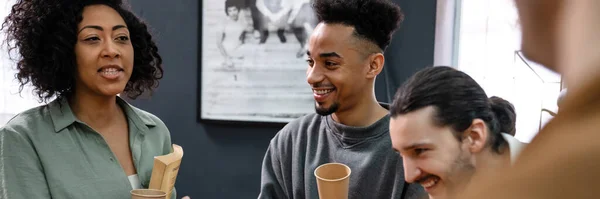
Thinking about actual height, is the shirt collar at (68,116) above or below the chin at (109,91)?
below

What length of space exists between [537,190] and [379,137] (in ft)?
4.76

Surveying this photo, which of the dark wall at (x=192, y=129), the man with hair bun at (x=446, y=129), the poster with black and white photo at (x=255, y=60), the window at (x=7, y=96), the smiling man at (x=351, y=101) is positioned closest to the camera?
the man with hair bun at (x=446, y=129)

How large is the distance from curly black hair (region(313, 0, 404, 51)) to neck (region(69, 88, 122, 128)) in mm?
804

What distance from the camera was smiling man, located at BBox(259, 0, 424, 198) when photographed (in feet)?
5.72

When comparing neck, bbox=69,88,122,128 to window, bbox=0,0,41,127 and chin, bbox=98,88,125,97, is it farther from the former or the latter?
window, bbox=0,0,41,127

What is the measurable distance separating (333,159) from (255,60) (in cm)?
112

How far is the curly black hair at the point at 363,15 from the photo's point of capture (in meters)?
1.81

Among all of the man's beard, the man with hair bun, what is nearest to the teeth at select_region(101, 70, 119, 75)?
the man's beard

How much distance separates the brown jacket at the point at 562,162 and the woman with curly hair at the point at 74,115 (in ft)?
5.41

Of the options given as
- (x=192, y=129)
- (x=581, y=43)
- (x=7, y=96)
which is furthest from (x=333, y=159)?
(x=7, y=96)

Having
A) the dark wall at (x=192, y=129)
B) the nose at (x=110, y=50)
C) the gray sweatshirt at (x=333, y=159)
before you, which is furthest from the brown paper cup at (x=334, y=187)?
the dark wall at (x=192, y=129)

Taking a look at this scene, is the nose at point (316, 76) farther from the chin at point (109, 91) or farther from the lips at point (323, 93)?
the chin at point (109, 91)

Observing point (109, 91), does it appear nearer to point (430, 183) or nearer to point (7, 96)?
point (430, 183)

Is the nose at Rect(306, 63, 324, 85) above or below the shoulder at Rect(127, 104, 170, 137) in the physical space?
above
